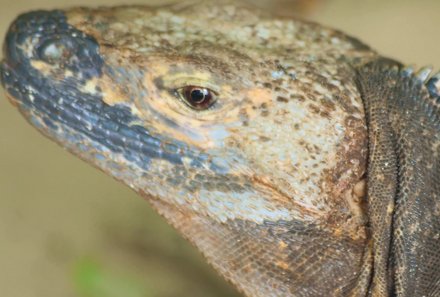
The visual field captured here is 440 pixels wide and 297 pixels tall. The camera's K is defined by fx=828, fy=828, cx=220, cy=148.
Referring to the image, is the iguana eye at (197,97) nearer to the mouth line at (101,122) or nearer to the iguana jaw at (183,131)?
the iguana jaw at (183,131)

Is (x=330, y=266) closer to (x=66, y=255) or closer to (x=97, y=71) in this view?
(x=97, y=71)

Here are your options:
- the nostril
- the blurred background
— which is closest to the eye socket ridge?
the nostril

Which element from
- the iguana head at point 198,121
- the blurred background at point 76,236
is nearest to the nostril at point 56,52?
the iguana head at point 198,121

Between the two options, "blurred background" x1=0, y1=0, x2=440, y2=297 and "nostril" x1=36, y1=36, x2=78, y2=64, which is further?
"blurred background" x1=0, y1=0, x2=440, y2=297

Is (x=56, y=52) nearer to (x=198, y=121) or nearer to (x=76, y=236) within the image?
(x=198, y=121)

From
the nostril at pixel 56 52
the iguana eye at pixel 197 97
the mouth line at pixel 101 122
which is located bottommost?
the mouth line at pixel 101 122

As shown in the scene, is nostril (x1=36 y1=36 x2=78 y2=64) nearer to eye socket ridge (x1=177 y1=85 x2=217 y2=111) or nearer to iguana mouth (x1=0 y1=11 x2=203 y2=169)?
iguana mouth (x1=0 y1=11 x2=203 y2=169)

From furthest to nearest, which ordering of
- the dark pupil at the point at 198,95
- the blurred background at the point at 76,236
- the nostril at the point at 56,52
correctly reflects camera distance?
1. the blurred background at the point at 76,236
2. the nostril at the point at 56,52
3. the dark pupil at the point at 198,95
